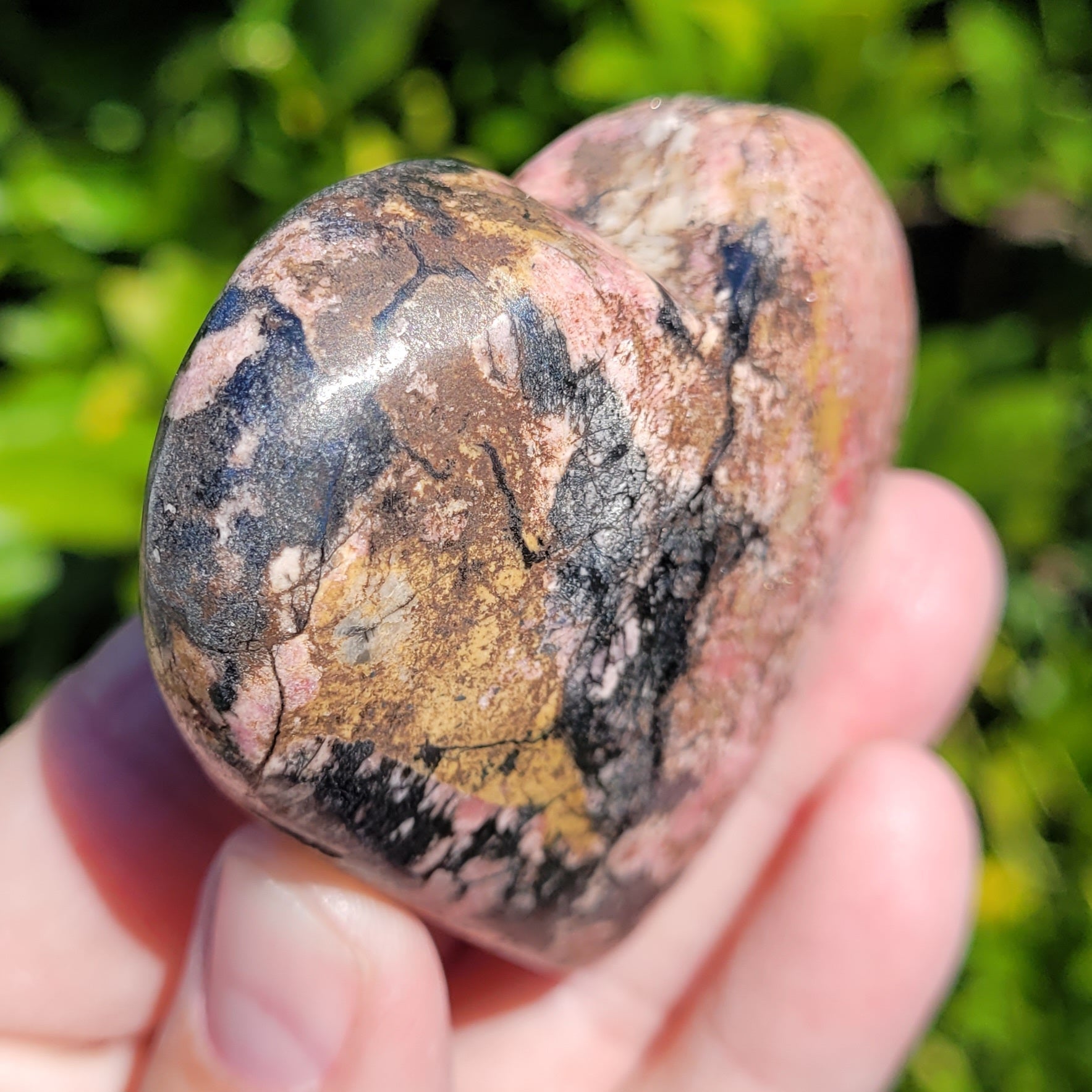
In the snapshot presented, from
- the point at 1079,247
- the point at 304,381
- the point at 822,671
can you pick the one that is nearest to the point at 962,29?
the point at 1079,247

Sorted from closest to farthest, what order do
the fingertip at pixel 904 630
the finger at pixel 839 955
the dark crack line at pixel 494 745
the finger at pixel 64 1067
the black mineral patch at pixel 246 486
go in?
the black mineral patch at pixel 246 486
the dark crack line at pixel 494 745
the finger at pixel 64 1067
the finger at pixel 839 955
the fingertip at pixel 904 630

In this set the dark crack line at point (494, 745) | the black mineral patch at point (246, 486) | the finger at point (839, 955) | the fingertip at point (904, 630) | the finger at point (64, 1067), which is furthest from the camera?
the fingertip at point (904, 630)

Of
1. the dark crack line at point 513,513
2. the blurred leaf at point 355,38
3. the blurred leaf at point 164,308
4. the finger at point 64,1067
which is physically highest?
the blurred leaf at point 355,38

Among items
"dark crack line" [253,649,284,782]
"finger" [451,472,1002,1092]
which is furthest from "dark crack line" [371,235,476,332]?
"finger" [451,472,1002,1092]

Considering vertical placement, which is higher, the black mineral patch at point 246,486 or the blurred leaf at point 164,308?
the black mineral patch at point 246,486

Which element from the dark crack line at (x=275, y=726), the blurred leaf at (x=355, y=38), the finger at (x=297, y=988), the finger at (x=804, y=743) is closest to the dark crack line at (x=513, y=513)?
the dark crack line at (x=275, y=726)

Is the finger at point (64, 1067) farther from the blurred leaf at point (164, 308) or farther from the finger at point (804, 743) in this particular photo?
the blurred leaf at point (164, 308)

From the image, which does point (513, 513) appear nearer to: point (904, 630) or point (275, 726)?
point (275, 726)
